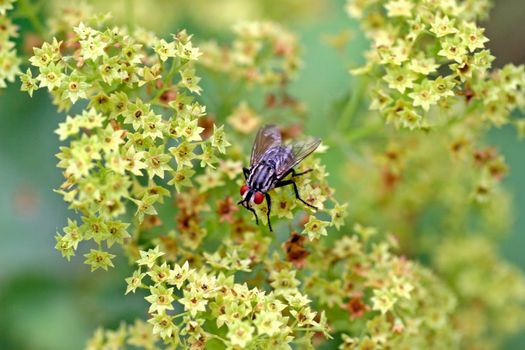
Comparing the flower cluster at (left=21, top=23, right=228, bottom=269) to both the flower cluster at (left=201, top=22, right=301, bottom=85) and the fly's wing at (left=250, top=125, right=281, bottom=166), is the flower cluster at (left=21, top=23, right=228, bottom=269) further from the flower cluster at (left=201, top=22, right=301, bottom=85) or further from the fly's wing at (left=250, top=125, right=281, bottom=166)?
the flower cluster at (left=201, top=22, right=301, bottom=85)

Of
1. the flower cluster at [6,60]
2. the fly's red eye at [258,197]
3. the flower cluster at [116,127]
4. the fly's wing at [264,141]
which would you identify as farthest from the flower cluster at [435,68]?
the flower cluster at [6,60]

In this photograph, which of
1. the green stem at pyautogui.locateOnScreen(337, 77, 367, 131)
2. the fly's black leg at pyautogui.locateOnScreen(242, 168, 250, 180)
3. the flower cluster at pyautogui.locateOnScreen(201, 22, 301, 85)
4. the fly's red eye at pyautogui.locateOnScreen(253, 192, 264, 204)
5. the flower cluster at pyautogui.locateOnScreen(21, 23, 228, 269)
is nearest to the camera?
the flower cluster at pyautogui.locateOnScreen(21, 23, 228, 269)

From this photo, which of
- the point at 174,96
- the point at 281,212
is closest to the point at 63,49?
the point at 174,96

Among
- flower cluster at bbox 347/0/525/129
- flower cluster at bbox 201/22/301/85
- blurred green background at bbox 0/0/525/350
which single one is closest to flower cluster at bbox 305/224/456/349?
flower cluster at bbox 347/0/525/129

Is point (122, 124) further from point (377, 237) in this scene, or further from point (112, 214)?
point (377, 237)

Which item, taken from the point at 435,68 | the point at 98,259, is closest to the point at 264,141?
the point at 435,68

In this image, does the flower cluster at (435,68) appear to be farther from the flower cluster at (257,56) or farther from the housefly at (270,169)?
the flower cluster at (257,56)
